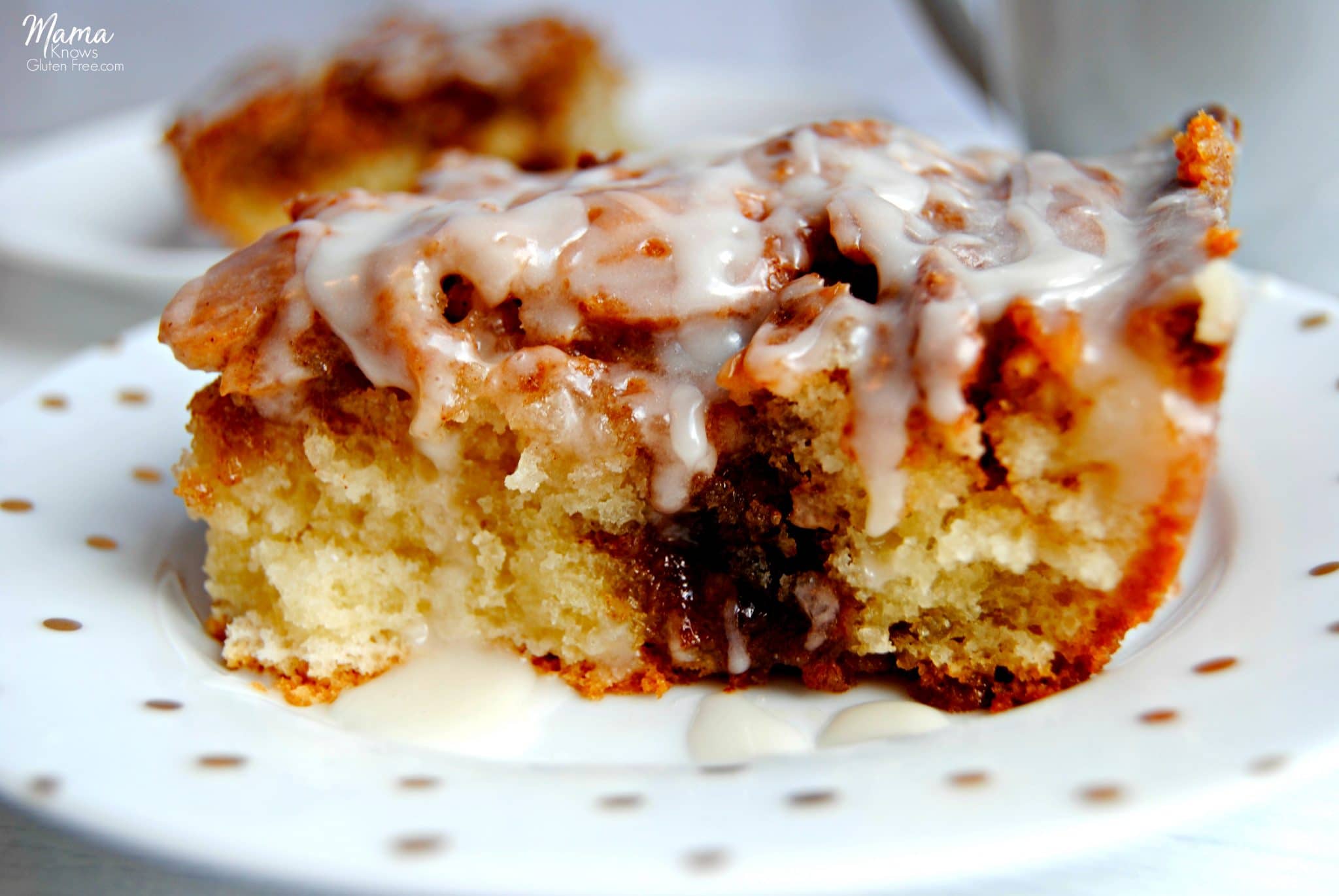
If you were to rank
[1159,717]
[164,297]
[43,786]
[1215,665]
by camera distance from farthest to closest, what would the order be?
1. [164,297]
2. [1215,665]
3. [1159,717]
4. [43,786]

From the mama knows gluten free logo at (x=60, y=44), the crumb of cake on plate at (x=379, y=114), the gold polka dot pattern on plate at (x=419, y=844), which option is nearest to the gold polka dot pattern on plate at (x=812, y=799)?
the gold polka dot pattern on plate at (x=419, y=844)

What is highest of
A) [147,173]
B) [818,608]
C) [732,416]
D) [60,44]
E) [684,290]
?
[60,44]

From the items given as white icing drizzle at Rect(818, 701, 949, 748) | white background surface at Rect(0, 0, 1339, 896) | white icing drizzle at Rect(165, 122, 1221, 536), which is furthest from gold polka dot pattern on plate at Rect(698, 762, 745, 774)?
white icing drizzle at Rect(165, 122, 1221, 536)

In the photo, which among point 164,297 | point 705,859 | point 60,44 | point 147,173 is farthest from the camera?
point 60,44

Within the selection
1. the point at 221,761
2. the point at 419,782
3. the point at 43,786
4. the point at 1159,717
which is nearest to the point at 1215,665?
the point at 1159,717

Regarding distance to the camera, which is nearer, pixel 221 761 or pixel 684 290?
pixel 221 761

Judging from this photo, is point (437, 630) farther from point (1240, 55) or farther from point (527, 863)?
point (1240, 55)

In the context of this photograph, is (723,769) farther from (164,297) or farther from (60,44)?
(60,44)

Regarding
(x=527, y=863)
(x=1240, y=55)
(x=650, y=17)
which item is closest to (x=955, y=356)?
(x=527, y=863)
